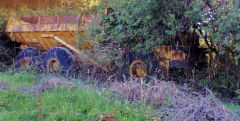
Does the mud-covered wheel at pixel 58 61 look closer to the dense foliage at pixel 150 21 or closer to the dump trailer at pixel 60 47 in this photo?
the dump trailer at pixel 60 47

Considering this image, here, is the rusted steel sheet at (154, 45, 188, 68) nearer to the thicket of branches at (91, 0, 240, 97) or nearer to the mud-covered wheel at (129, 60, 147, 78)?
the thicket of branches at (91, 0, 240, 97)

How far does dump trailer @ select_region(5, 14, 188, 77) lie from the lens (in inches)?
342

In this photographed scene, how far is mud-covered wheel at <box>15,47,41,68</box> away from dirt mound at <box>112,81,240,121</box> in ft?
15.1

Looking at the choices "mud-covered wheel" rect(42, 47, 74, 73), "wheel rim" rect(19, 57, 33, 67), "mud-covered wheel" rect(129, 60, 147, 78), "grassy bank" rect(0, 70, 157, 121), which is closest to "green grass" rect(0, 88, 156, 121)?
"grassy bank" rect(0, 70, 157, 121)

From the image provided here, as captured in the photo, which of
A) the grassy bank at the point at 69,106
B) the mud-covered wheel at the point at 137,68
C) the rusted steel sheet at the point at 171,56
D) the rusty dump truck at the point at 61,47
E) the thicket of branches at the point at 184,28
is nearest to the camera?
the grassy bank at the point at 69,106

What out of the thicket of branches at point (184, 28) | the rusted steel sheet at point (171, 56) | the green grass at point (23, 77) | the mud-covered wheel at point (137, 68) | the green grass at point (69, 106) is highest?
the thicket of branches at point (184, 28)

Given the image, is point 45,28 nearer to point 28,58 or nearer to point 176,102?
point 28,58

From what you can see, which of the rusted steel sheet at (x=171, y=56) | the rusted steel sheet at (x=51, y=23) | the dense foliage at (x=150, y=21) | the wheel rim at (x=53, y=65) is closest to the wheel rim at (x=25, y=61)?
the wheel rim at (x=53, y=65)

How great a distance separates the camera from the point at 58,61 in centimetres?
1014

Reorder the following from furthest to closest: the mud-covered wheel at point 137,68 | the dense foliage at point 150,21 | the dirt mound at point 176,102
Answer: the mud-covered wheel at point 137,68 < the dense foliage at point 150,21 < the dirt mound at point 176,102

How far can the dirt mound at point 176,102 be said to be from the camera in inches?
217

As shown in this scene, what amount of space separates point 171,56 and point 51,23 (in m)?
4.52

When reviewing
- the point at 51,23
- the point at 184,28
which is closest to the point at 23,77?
the point at 51,23

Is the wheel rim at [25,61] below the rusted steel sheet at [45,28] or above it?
below
